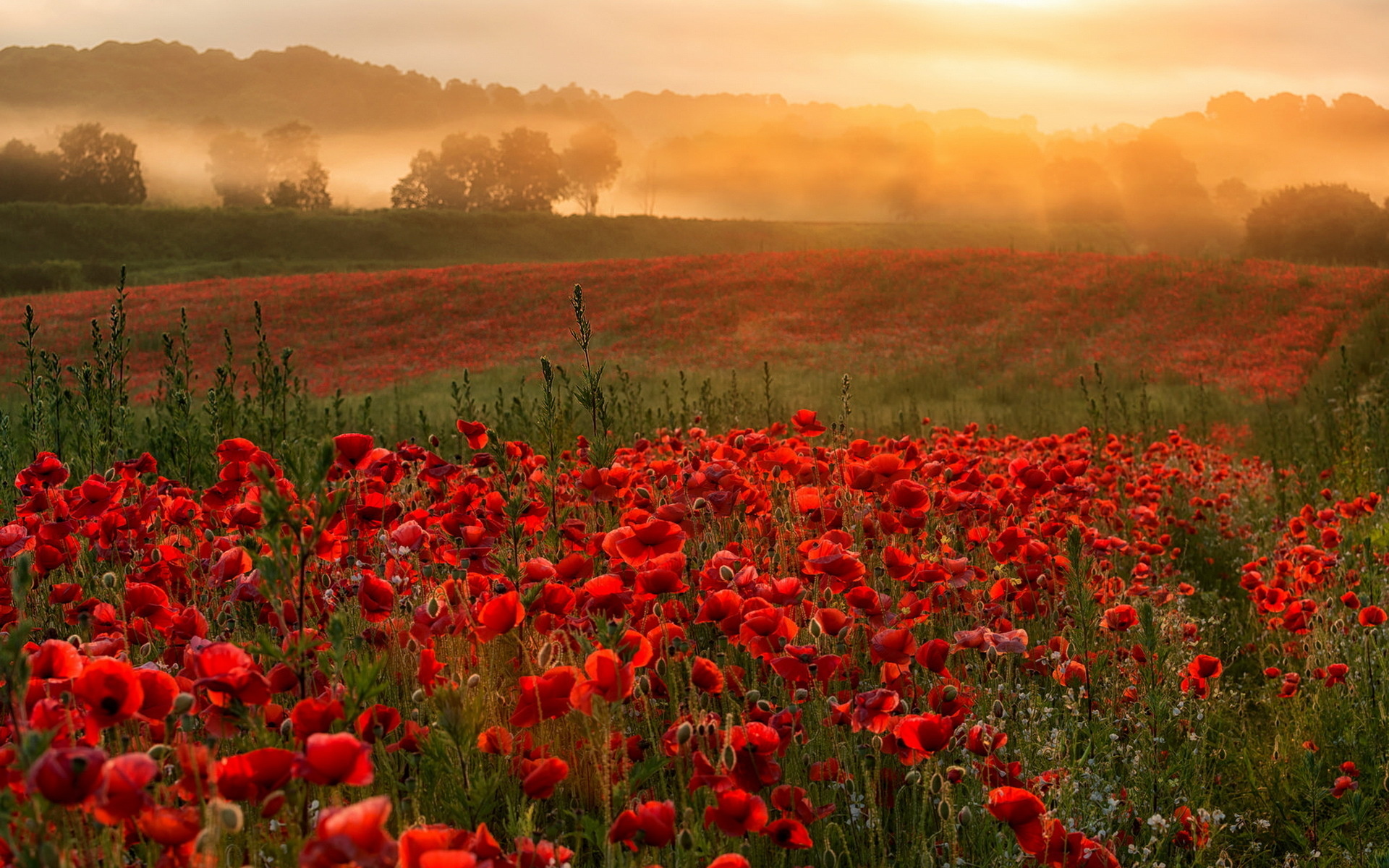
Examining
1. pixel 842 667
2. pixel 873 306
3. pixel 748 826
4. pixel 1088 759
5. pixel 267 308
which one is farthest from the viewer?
pixel 267 308

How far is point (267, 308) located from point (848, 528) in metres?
23.5

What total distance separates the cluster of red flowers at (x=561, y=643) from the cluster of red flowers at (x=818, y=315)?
40.2 ft

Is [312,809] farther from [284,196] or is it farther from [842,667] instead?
[284,196]

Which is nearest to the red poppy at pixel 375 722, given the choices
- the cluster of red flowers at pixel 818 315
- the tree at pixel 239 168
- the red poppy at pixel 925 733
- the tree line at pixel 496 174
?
the red poppy at pixel 925 733

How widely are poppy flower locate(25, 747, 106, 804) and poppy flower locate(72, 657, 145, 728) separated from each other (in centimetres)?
26

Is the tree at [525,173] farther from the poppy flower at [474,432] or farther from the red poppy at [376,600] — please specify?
the red poppy at [376,600]

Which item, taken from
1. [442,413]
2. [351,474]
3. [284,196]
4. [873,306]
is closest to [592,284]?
[873,306]

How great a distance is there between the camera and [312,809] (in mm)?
1879

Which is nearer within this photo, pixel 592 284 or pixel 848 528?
pixel 848 528

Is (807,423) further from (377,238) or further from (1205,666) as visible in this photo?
(377,238)

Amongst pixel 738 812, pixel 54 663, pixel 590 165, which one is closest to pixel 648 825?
pixel 738 812

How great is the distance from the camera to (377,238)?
173 feet

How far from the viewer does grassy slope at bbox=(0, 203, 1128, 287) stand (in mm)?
45844

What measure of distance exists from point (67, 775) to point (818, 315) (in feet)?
67.1
